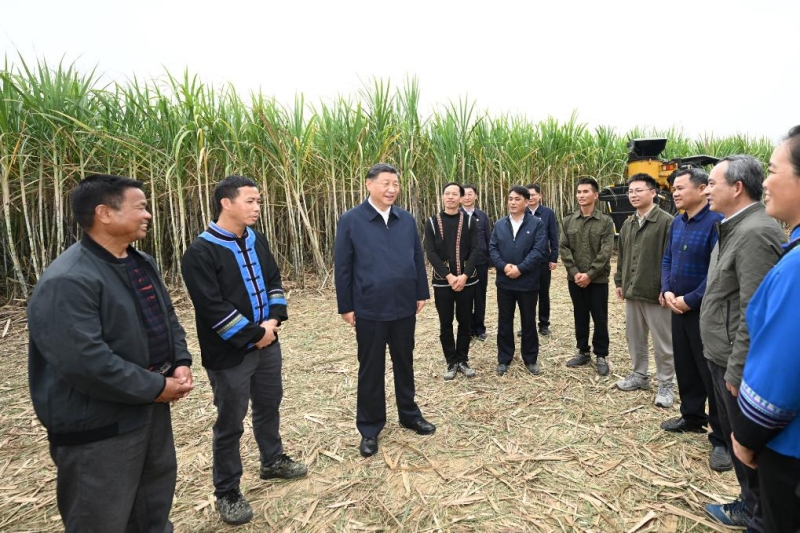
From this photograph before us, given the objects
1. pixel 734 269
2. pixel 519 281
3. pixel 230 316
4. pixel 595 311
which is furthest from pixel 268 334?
pixel 595 311

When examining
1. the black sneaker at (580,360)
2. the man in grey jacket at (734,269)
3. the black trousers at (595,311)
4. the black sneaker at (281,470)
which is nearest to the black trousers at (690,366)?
the man in grey jacket at (734,269)

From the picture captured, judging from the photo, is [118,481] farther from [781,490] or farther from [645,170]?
[645,170]

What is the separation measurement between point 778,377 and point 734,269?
1.14m

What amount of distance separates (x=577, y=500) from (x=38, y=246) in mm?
6456

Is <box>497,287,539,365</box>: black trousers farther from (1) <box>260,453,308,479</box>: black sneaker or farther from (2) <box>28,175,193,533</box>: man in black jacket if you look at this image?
(2) <box>28,175,193,533</box>: man in black jacket

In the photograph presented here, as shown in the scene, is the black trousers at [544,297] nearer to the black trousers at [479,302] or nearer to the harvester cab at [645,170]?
the black trousers at [479,302]

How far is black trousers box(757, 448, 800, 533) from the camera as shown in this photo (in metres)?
1.12

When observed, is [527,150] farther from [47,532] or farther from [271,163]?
[47,532]

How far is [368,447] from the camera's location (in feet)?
8.82

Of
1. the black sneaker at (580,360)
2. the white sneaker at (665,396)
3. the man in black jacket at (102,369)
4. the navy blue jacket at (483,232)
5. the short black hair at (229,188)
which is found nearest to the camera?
the man in black jacket at (102,369)

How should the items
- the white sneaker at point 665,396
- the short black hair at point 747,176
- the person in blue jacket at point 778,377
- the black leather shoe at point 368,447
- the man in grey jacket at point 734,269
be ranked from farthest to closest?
the white sneaker at point 665,396
the black leather shoe at point 368,447
the short black hair at point 747,176
the man in grey jacket at point 734,269
the person in blue jacket at point 778,377

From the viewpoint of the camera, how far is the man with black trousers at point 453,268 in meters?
3.79

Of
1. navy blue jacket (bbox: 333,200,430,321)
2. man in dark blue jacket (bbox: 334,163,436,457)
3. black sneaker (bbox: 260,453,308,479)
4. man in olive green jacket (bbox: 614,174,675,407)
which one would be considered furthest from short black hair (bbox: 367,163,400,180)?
man in olive green jacket (bbox: 614,174,675,407)

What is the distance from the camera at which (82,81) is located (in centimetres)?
531
